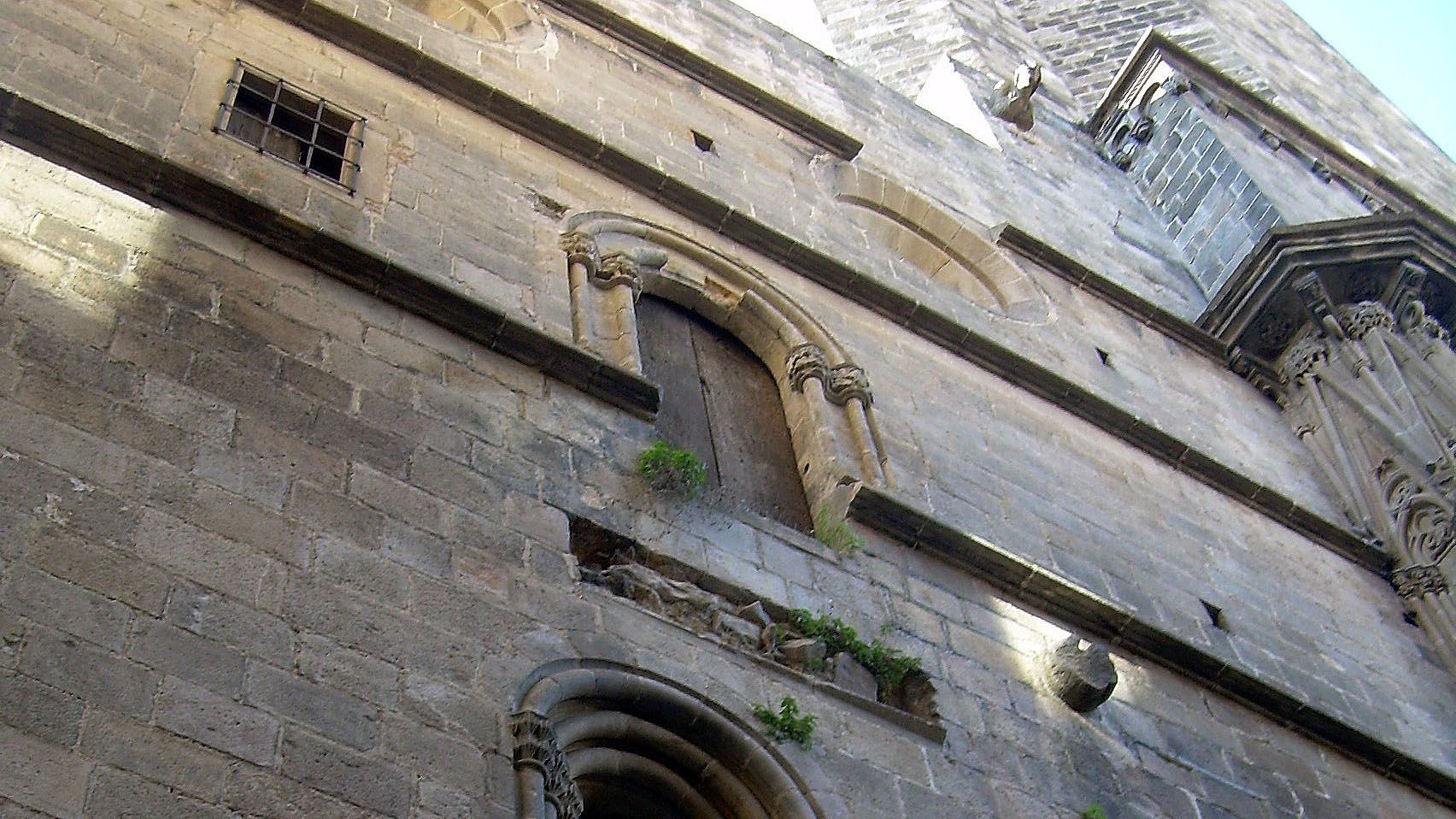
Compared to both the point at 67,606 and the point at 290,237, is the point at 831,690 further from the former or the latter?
the point at 67,606

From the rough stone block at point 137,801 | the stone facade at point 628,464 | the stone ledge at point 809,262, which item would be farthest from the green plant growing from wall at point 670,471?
the stone ledge at point 809,262

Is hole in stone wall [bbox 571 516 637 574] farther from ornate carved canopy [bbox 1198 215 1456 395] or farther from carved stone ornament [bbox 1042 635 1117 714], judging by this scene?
ornate carved canopy [bbox 1198 215 1456 395]

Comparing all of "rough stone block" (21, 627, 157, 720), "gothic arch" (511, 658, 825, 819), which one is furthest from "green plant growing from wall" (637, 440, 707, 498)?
"rough stone block" (21, 627, 157, 720)

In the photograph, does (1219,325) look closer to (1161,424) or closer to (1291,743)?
(1161,424)

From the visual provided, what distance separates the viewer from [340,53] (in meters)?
9.23

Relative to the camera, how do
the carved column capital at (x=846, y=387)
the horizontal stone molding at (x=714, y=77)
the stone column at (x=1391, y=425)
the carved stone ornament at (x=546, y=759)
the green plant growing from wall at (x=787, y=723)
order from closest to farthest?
the carved stone ornament at (x=546, y=759) → the green plant growing from wall at (x=787, y=723) → the carved column capital at (x=846, y=387) → the stone column at (x=1391, y=425) → the horizontal stone molding at (x=714, y=77)

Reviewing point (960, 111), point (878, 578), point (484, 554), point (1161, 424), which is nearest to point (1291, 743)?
point (878, 578)

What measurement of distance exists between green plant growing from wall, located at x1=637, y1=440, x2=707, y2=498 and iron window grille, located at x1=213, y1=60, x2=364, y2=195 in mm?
Result: 1843

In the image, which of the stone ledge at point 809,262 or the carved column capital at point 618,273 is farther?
the stone ledge at point 809,262

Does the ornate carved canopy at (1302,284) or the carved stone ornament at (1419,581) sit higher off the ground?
the ornate carved canopy at (1302,284)

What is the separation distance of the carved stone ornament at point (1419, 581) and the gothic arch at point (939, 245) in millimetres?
2509

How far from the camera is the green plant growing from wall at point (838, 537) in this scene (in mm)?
7617

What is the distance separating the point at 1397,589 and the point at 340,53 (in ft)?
20.3

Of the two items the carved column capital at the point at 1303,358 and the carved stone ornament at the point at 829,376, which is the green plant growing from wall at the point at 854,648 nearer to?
the carved stone ornament at the point at 829,376
